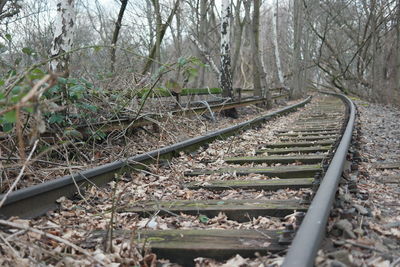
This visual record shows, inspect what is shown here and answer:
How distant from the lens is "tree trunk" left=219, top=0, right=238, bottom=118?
1181 centimetres

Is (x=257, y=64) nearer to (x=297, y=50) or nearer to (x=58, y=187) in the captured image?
(x=297, y=50)

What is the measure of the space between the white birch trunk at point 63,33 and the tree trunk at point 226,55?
6630 mm

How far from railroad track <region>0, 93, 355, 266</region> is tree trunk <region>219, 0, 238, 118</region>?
6.80m

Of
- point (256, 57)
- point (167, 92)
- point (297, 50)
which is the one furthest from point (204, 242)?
point (297, 50)

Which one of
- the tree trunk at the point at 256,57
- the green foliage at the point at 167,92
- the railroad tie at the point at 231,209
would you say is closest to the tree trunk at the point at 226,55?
the green foliage at the point at 167,92

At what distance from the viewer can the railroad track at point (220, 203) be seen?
2.35m

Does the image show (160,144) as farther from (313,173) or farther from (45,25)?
(45,25)

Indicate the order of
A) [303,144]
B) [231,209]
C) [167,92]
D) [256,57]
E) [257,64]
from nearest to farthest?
[231,209], [303,144], [167,92], [256,57], [257,64]

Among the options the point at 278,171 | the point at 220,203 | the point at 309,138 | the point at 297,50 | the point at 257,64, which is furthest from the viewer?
the point at 297,50

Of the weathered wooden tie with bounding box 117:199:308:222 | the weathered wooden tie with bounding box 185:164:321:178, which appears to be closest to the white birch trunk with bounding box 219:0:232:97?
the weathered wooden tie with bounding box 185:164:321:178

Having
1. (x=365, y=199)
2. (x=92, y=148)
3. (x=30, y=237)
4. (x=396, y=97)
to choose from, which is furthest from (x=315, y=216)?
(x=396, y=97)

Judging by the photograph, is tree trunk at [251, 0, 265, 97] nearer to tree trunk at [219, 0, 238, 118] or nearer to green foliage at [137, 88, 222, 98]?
tree trunk at [219, 0, 238, 118]

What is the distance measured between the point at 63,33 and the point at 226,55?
7.20 meters

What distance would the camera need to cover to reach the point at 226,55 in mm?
12062
